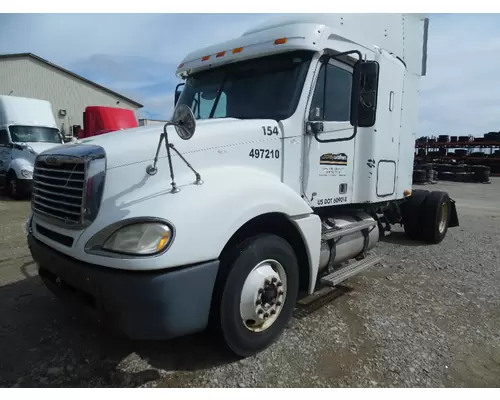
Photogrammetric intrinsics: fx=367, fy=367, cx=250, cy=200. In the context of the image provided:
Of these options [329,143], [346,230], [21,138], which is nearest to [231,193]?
[329,143]

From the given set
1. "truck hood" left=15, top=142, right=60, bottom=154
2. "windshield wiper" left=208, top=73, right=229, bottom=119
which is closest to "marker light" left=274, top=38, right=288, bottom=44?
"windshield wiper" left=208, top=73, right=229, bottom=119

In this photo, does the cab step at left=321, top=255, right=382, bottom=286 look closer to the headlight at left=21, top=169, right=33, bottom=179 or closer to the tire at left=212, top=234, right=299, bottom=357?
the tire at left=212, top=234, right=299, bottom=357

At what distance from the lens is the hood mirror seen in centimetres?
251

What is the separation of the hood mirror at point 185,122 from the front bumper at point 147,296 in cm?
91

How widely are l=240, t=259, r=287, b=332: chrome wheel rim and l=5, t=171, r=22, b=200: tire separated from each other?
12.0 m

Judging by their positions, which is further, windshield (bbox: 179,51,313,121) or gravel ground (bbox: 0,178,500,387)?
windshield (bbox: 179,51,313,121)

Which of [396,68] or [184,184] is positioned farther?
[396,68]

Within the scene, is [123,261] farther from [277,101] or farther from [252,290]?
[277,101]

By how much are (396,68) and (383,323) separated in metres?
3.49

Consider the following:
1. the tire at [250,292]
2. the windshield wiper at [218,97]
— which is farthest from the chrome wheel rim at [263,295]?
the windshield wiper at [218,97]

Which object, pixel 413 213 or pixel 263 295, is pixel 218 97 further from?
pixel 413 213

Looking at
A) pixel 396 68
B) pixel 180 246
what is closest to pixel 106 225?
pixel 180 246

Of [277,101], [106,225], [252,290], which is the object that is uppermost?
[277,101]

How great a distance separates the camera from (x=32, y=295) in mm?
4113
